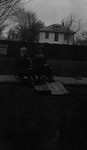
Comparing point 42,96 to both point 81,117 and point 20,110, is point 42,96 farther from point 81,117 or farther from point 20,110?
point 81,117

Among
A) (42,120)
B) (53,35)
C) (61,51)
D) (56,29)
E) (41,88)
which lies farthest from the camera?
(56,29)

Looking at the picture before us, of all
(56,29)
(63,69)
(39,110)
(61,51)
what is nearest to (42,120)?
(39,110)

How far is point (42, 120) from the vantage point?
6004mm

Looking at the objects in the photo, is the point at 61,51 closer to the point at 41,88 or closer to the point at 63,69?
the point at 63,69

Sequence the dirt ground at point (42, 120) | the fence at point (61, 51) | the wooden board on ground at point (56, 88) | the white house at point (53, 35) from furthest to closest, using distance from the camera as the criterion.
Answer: the white house at point (53, 35)
the fence at point (61, 51)
the wooden board on ground at point (56, 88)
the dirt ground at point (42, 120)

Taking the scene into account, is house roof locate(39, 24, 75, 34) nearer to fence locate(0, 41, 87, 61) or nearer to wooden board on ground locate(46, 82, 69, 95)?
fence locate(0, 41, 87, 61)

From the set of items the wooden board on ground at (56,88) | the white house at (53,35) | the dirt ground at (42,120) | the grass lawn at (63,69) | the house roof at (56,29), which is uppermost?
the house roof at (56,29)

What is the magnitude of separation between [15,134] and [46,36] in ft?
208

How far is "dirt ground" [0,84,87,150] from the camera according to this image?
190 inches

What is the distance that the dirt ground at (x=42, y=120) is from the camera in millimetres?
4828

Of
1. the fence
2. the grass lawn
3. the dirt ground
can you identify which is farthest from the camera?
the fence

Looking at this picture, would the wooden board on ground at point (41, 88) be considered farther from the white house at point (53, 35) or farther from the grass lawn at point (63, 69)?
the white house at point (53, 35)

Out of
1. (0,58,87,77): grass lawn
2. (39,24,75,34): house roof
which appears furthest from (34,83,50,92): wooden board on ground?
(39,24,75,34): house roof

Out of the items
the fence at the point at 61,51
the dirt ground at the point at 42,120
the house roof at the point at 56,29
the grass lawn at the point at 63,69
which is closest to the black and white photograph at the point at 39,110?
the dirt ground at the point at 42,120
